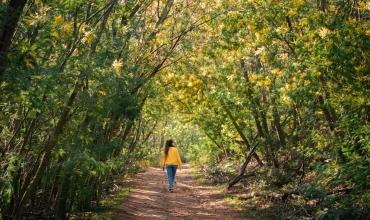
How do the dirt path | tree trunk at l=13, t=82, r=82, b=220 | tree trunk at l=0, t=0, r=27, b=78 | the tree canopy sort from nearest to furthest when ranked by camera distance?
tree trunk at l=0, t=0, r=27, b=78 < the tree canopy < tree trunk at l=13, t=82, r=82, b=220 < the dirt path

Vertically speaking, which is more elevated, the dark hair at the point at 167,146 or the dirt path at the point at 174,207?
the dark hair at the point at 167,146

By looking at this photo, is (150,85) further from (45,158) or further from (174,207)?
(45,158)

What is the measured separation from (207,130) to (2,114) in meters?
14.0

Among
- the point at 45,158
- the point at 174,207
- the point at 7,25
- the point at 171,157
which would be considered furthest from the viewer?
the point at 171,157

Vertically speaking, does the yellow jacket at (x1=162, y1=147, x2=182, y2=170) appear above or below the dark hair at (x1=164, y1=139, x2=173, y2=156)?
below

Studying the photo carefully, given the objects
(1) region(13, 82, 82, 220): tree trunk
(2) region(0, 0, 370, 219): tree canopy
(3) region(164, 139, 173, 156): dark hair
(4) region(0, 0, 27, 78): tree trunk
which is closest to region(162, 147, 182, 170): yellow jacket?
(3) region(164, 139, 173, 156): dark hair

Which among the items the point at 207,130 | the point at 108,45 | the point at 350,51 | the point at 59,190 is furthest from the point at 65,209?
the point at 207,130

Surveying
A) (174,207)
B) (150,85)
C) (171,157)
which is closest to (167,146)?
(171,157)

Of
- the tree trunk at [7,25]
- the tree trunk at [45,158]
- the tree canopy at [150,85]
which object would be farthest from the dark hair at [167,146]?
the tree trunk at [7,25]

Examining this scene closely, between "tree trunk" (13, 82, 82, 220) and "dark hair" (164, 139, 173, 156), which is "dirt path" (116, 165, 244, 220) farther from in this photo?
"tree trunk" (13, 82, 82, 220)

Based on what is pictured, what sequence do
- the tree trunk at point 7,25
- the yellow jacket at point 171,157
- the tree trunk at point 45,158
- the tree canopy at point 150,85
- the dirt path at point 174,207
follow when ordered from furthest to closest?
1. the yellow jacket at point 171,157
2. the dirt path at point 174,207
3. the tree trunk at point 45,158
4. the tree canopy at point 150,85
5. the tree trunk at point 7,25

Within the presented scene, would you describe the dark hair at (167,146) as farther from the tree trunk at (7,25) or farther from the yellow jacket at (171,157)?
the tree trunk at (7,25)

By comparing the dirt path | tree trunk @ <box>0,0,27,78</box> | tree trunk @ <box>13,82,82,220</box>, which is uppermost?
tree trunk @ <box>0,0,27,78</box>

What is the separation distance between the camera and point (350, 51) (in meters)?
6.57
